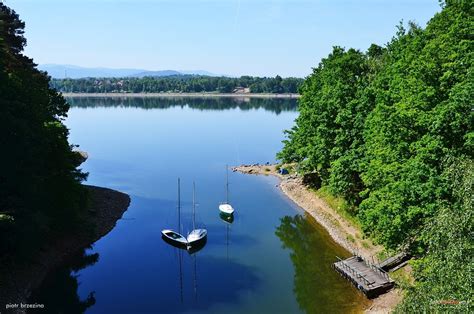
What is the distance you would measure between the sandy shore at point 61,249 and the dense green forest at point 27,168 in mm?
1415

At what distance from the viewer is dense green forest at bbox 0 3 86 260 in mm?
31373

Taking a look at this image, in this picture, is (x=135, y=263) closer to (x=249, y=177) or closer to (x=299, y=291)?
(x=299, y=291)

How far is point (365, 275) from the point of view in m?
35.8

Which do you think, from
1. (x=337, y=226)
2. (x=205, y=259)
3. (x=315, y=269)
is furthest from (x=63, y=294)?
(x=337, y=226)

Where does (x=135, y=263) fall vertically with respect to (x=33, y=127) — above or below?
below

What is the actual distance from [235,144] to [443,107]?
91.9 meters

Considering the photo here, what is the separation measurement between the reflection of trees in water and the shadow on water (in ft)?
58.4

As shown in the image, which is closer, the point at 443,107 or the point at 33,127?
the point at 443,107

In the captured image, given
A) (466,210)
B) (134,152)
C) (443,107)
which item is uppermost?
(443,107)

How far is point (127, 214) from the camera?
189 feet

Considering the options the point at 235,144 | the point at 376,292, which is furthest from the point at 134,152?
the point at 376,292

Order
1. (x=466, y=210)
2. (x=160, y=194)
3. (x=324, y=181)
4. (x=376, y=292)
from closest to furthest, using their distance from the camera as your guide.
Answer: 1. (x=466, y=210)
2. (x=376, y=292)
3. (x=324, y=181)
4. (x=160, y=194)

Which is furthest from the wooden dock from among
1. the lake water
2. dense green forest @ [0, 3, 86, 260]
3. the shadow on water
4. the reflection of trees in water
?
dense green forest @ [0, 3, 86, 260]

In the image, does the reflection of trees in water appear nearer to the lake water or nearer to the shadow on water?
the lake water
